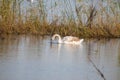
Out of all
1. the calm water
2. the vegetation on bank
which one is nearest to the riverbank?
the vegetation on bank

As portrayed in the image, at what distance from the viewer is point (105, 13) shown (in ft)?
51.1

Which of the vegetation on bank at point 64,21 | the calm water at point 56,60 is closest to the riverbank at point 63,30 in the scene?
the vegetation on bank at point 64,21

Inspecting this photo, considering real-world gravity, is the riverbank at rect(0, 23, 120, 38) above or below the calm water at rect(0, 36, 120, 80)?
above

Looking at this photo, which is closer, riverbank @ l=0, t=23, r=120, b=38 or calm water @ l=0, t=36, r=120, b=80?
calm water @ l=0, t=36, r=120, b=80

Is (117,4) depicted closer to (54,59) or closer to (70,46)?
(70,46)

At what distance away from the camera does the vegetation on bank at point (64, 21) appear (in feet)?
51.0

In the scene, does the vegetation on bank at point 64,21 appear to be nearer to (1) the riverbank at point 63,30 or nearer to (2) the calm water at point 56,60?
(1) the riverbank at point 63,30

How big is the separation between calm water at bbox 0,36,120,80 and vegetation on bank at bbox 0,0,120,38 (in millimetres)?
985

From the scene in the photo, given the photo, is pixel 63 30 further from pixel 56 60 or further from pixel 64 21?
pixel 56 60

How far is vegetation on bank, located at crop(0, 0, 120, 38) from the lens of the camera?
1555 cm

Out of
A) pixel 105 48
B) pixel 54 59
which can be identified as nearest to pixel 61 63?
pixel 54 59

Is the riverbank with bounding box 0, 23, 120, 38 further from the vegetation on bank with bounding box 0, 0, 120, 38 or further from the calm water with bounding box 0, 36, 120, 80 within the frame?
the calm water with bounding box 0, 36, 120, 80

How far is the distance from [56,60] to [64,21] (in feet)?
18.7

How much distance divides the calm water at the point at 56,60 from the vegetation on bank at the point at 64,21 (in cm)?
98
